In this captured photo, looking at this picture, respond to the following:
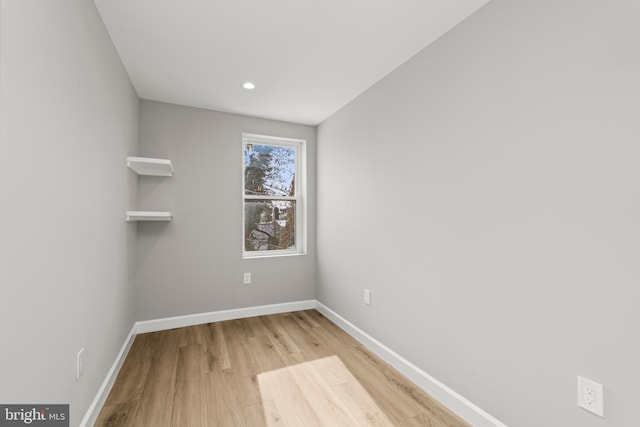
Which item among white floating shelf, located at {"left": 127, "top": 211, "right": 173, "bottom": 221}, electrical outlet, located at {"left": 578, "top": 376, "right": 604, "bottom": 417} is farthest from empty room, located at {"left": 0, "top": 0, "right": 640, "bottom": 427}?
white floating shelf, located at {"left": 127, "top": 211, "right": 173, "bottom": 221}

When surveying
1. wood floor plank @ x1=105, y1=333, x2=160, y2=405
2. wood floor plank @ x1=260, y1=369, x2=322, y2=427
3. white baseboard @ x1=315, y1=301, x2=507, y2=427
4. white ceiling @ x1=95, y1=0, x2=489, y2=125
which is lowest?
wood floor plank @ x1=260, y1=369, x2=322, y2=427

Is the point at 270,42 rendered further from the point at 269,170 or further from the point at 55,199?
the point at 269,170

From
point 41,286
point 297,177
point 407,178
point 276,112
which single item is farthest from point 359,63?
point 41,286

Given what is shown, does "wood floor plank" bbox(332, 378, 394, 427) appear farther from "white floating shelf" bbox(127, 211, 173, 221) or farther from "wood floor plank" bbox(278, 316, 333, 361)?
"white floating shelf" bbox(127, 211, 173, 221)

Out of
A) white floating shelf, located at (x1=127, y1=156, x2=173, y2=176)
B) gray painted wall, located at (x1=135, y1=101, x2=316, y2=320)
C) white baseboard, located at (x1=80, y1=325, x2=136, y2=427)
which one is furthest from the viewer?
gray painted wall, located at (x1=135, y1=101, x2=316, y2=320)

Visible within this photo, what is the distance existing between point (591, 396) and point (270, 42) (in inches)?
100

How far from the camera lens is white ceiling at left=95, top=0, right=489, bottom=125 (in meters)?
1.72

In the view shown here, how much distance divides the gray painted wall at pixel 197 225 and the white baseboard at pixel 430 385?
130cm

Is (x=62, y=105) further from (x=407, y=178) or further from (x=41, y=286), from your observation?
(x=407, y=178)

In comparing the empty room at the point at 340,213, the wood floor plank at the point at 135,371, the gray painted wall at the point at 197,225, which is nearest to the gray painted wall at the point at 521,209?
the empty room at the point at 340,213

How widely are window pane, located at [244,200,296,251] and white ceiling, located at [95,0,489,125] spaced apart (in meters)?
1.28

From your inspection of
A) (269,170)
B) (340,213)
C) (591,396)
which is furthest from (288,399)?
(269,170)

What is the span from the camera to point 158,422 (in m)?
1.73

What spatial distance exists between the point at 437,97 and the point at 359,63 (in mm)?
697
